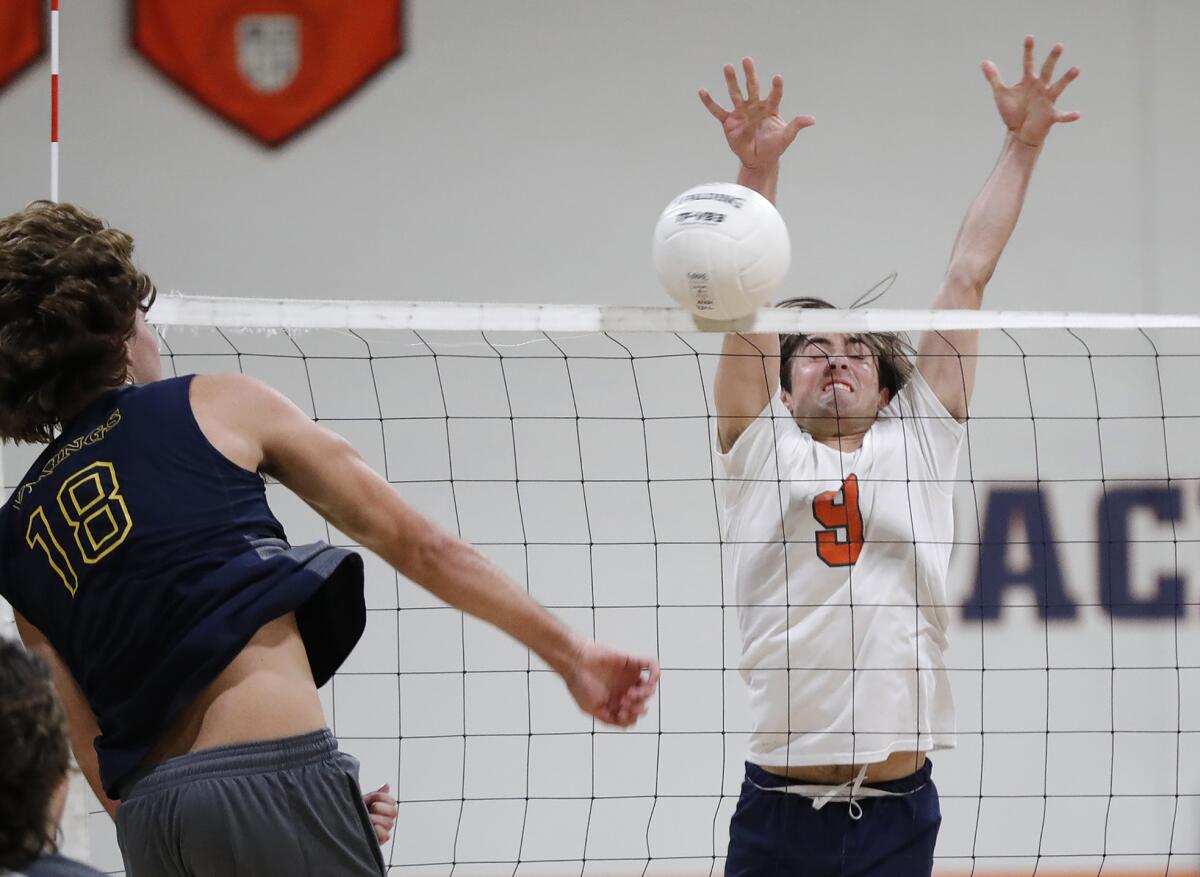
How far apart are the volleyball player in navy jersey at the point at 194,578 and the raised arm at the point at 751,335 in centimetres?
126

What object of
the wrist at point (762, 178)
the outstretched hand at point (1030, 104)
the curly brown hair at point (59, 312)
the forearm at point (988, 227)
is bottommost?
the curly brown hair at point (59, 312)

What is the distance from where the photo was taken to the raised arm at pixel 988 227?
3061 mm

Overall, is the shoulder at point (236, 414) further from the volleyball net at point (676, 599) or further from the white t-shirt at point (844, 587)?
the volleyball net at point (676, 599)

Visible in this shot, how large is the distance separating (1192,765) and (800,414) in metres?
2.69

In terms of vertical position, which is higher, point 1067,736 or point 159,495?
point 159,495

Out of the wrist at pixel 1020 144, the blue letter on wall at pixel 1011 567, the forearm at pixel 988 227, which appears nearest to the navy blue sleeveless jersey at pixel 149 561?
the forearm at pixel 988 227

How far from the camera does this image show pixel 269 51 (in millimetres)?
5277

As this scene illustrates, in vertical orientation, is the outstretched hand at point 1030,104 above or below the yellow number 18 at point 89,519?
above

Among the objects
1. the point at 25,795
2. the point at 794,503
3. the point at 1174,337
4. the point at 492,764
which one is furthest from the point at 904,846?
the point at 1174,337

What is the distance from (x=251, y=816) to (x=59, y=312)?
66cm

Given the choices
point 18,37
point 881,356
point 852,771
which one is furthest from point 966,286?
point 18,37

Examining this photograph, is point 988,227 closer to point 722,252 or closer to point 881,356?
point 881,356

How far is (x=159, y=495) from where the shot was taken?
66.5 inches

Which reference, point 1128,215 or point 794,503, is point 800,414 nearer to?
point 794,503
